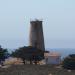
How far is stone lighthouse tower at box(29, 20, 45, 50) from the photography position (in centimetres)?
8881

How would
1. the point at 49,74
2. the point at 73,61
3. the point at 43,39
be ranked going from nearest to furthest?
the point at 49,74, the point at 73,61, the point at 43,39

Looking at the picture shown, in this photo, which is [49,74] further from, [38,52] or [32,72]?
[38,52]

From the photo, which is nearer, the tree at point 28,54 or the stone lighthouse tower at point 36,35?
the tree at point 28,54

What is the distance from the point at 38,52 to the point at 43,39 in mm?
17654

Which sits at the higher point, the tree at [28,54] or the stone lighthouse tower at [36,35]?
the stone lighthouse tower at [36,35]

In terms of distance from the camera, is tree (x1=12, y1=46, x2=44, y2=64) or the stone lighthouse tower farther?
the stone lighthouse tower

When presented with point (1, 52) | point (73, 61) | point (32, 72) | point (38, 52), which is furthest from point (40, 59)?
point (32, 72)

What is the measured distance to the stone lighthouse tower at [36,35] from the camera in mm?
88812

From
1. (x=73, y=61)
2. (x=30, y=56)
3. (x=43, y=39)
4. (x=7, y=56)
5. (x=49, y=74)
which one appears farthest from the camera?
(x=43, y=39)

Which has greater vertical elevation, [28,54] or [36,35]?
[36,35]

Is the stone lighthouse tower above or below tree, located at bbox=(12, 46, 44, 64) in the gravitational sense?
above

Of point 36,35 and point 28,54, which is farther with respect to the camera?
point 36,35

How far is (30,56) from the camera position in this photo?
231 ft

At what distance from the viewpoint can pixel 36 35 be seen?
8994cm
